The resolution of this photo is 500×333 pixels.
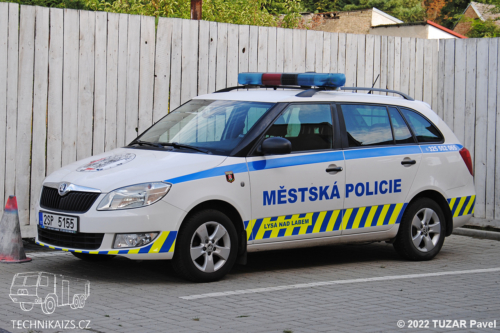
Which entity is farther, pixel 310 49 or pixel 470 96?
pixel 470 96

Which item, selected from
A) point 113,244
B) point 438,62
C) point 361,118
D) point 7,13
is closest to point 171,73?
point 7,13

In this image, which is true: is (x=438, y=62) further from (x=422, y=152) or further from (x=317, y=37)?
(x=422, y=152)

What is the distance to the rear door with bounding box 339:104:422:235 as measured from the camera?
775 cm

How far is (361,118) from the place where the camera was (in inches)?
315

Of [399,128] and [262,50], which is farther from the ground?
[262,50]

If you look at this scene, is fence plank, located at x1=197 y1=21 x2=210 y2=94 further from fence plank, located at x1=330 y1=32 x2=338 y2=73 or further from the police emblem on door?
the police emblem on door

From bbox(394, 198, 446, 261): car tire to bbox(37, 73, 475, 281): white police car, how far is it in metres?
0.01

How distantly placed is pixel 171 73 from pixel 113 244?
3.63 meters

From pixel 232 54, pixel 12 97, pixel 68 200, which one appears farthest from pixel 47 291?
pixel 232 54

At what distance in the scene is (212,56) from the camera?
9875mm

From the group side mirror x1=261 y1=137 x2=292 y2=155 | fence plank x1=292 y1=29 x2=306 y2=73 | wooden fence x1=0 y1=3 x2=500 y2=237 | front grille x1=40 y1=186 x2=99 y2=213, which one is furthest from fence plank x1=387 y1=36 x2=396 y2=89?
front grille x1=40 y1=186 x2=99 y2=213

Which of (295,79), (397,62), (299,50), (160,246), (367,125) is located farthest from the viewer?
(397,62)

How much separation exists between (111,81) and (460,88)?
17.8 feet

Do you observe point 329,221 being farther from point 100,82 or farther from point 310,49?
point 310,49
